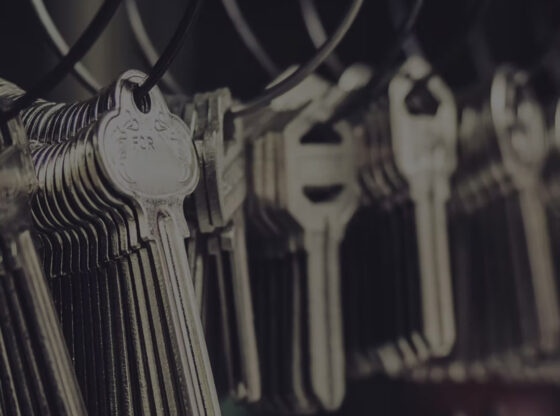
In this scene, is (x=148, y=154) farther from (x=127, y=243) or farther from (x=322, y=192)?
(x=322, y=192)

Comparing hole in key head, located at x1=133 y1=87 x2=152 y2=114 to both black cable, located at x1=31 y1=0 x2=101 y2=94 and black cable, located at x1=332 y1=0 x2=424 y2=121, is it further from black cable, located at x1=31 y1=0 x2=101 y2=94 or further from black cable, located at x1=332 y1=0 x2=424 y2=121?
black cable, located at x1=332 y1=0 x2=424 y2=121

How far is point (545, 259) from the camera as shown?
3.22 ft

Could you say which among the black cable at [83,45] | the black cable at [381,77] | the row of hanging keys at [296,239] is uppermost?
the black cable at [83,45]

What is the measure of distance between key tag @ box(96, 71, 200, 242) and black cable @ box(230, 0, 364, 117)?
99mm

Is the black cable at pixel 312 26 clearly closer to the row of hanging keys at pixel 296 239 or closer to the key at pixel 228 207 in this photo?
the row of hanging keys at pixel 296 239

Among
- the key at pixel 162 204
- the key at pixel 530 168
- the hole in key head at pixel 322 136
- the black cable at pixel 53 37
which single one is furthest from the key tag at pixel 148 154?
the key at pixel 530 168

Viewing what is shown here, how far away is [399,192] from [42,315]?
15.9 inches

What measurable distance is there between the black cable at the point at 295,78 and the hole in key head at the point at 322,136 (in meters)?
0.13

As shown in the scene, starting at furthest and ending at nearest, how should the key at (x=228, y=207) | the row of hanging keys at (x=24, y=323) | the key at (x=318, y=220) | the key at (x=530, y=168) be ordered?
the key at (x=530, y=168), the key at (x=318, y=220), the key at (x=228, y=207), the row of hanging keys at (x=24, y=323)

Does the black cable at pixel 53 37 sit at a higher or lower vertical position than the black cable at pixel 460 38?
higher

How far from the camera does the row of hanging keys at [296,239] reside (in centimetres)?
58

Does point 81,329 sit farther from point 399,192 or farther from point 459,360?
point 459,360

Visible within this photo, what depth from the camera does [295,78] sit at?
0.71 meters

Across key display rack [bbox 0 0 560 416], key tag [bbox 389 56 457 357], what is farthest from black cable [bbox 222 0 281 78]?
key tag [bbox 389 56 457 357]
